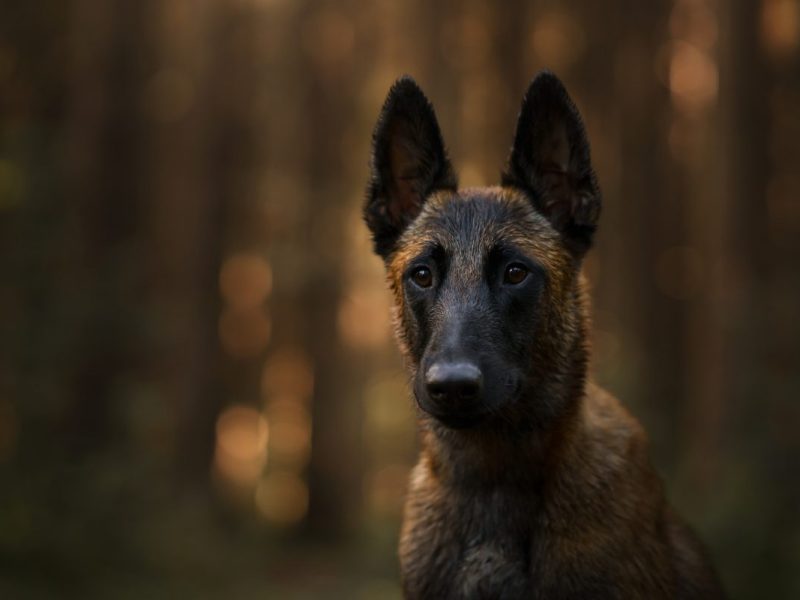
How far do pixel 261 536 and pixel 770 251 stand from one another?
Answer: 10.7 meters

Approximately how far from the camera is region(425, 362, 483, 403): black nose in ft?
13.5

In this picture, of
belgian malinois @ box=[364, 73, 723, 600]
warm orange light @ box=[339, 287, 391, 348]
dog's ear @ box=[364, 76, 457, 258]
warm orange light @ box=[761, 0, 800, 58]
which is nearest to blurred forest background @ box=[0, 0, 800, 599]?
warm orange light @ box=[761, 0, 800, 58]

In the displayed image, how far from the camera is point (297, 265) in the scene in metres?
18.2

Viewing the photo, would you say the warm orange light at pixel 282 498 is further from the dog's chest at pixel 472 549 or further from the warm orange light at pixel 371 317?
the dog's chest at pixel 472 549

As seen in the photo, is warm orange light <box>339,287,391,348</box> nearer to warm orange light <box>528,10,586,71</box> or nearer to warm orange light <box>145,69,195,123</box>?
warm orange light <box>145,69,195,123</box>

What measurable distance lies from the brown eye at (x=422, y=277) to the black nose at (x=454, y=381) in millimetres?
667

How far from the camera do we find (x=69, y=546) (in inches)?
393

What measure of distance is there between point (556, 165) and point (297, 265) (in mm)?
13461

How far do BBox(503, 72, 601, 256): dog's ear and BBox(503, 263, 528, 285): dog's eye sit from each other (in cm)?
46

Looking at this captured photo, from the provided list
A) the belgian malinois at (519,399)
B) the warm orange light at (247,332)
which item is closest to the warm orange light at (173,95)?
the warm orange light at (247,332)

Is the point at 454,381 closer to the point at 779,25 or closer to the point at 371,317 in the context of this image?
the point at 779,25

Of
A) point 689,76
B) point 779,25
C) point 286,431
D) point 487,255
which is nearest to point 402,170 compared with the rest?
point 487,255

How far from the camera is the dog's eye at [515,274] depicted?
4617 mm

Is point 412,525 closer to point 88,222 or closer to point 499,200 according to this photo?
point 499,200
